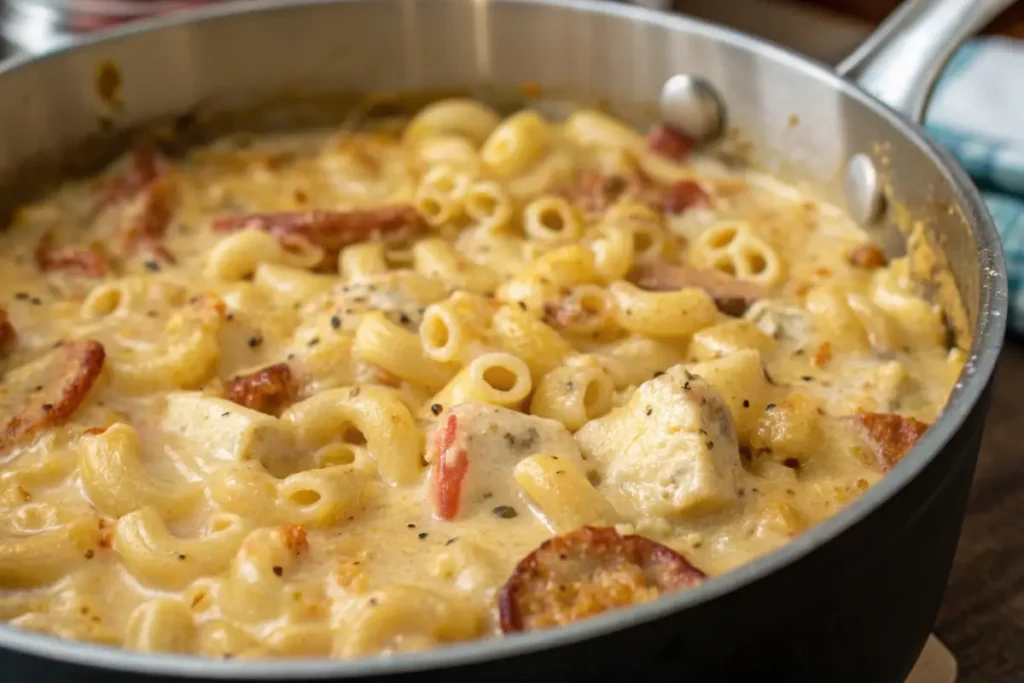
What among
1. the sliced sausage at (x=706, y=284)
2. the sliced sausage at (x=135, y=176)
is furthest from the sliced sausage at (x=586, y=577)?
the sliced sausage at (x=135, y=176)

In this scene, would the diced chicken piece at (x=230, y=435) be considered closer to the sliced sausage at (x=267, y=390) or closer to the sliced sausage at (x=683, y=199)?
the sliced sausage at (x=267, y=390)

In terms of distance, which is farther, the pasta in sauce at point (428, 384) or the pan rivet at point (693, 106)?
the pan rivet at point (693, 106)

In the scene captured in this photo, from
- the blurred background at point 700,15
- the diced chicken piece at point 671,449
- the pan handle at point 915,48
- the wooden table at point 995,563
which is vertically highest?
the pan handle at point 915,48

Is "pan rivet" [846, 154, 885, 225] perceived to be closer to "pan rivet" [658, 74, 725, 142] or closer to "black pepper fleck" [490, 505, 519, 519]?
"pan rivet" [658, 74, 725, 142]

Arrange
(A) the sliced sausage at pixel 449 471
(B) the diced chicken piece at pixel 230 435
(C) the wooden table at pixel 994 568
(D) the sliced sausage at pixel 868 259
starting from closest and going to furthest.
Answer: (A) the sliced sausage at pixel 449 471, (B) the diced chicken piece at pixel 230 435, (C) the wooden table at pixel 994 568, (D) the sliced sausage at pixel 868 259

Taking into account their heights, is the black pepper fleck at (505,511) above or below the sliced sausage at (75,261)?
above

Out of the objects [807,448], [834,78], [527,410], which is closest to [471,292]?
[527,410]

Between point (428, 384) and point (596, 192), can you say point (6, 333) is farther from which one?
point (596, 192)
